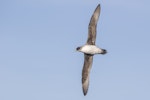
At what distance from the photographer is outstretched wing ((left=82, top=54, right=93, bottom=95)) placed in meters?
38.5

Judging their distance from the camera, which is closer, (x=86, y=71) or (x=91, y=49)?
(x=91, y=49)

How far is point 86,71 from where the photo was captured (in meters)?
39.2

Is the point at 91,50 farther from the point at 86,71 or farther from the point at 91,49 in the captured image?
the point at 86,71

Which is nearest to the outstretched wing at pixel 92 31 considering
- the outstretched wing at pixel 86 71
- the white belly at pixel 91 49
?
the white belly at pixel 91 49

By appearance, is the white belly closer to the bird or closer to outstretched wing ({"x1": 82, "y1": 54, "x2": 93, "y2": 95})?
the bird

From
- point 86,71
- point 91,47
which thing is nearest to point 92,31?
point 91,47

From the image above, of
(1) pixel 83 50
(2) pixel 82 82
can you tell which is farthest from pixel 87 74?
(1) pixel 83 50

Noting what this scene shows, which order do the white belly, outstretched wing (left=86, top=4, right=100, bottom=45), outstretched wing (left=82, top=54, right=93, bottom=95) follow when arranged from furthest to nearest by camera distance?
Answer: outstretched wing (left=82, top=54, right=93, bottom=95) < outstretched wing (left=86, top=4, right=100, bottom=45) < the white belly

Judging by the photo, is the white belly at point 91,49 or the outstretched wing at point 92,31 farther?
the outstretched wing at point 92,31

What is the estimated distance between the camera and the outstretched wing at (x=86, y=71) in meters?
38.5

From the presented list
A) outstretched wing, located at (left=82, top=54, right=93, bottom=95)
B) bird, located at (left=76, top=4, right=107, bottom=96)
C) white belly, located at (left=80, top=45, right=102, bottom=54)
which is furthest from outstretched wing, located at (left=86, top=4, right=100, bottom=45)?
outstretched wing, located at (left=82, top=54, right=93, bottom=95)

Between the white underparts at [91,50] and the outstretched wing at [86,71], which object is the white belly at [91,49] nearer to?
the white underparts at [91,50]

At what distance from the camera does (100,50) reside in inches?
1428

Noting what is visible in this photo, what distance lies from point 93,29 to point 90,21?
0.76 m
